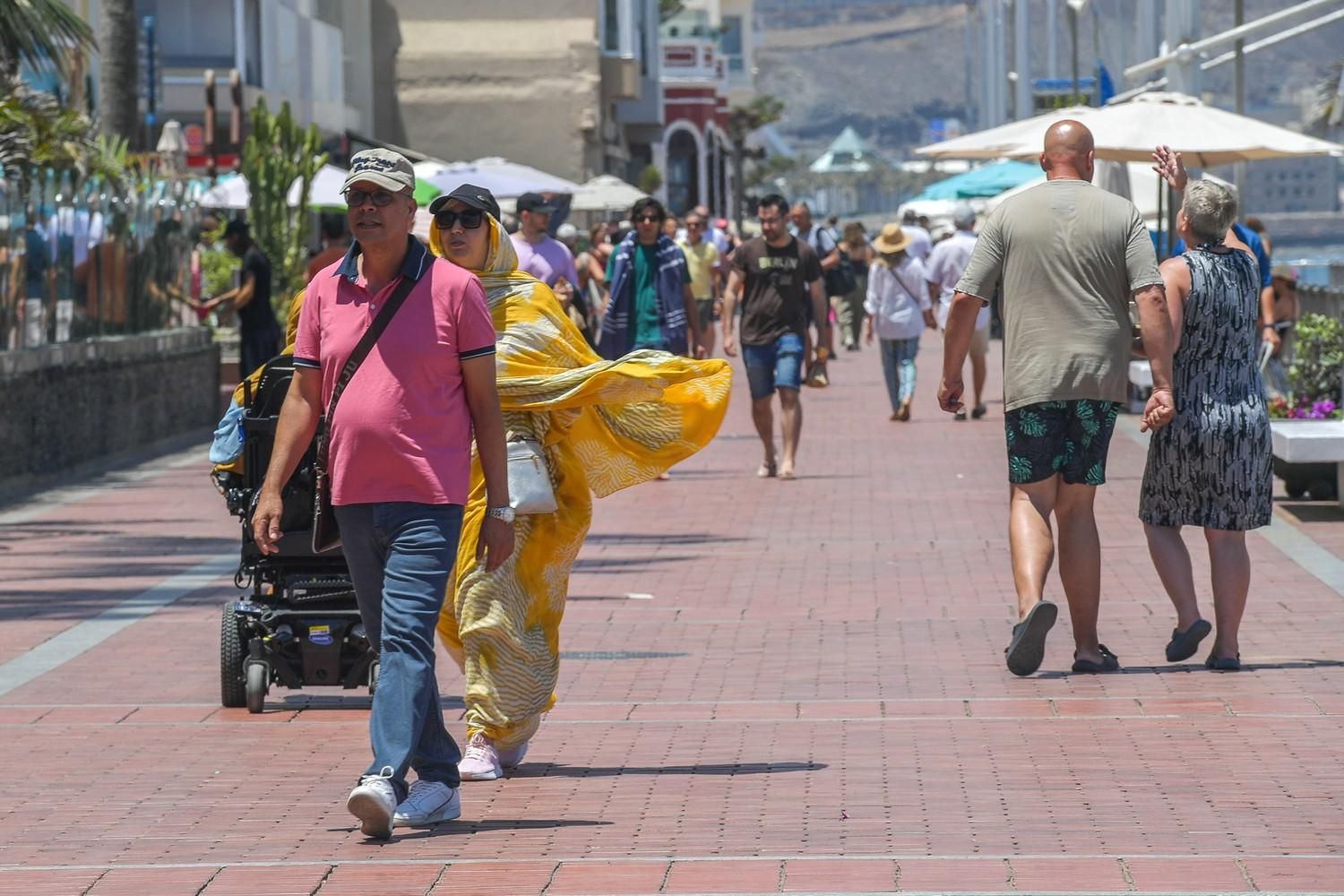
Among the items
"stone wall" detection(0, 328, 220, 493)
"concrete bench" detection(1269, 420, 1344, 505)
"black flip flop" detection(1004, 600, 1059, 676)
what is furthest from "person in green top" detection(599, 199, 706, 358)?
"black flip flop" detection(1004, 600, 1059, 676)

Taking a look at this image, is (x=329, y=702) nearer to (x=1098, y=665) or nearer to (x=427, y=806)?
(x=427, y=806)

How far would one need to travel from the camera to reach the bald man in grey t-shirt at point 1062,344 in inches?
323

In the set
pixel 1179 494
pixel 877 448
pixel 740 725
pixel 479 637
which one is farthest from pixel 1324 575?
pixel 877 448

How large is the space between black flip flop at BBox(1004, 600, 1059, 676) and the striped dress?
2.32 ft

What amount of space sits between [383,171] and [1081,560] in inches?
132

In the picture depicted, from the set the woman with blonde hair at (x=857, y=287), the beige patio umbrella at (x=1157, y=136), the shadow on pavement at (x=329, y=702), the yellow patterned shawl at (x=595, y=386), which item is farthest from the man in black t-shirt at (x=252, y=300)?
the woman with blonde hair at (x=857, y=287)

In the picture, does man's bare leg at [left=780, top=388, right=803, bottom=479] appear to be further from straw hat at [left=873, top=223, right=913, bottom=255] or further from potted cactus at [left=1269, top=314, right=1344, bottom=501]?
straw hat at [left=873, top=223, right=913, bottom=255]

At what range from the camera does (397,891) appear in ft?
18.0

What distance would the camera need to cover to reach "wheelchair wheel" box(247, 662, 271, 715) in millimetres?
8016

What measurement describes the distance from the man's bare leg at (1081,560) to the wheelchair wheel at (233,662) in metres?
2.72

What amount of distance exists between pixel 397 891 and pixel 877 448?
12827 millimetres

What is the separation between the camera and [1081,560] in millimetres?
8391

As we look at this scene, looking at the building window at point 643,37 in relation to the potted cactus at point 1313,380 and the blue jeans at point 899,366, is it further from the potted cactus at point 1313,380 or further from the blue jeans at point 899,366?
the potted cactus at point 1313,380

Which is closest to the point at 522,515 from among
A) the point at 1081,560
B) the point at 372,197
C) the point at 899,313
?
the point at 372,197
